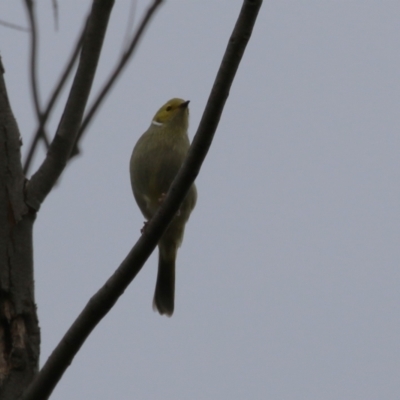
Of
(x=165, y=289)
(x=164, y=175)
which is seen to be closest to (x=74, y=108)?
(x=164, y=175)

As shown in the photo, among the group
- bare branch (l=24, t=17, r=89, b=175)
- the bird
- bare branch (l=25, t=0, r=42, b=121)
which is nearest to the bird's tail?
the bird

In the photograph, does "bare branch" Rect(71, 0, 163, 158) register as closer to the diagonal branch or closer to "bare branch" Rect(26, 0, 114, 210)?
"bare branch" Rect(26, 0, 114, 210)

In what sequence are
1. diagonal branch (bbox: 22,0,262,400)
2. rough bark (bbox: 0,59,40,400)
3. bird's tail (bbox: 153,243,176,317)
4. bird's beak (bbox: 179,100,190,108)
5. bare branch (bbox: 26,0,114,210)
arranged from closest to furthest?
diagonal branch (bbox: 22,0,262,400)
rough bark (bbox: 0,59,40,400)
bare branch (bbox: 26,0,114,210)
bird's tail (bbox: 153,243,176,317)
bird's beak (bbox: 179,100,190,108)

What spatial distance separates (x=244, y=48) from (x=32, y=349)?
4.62 ft

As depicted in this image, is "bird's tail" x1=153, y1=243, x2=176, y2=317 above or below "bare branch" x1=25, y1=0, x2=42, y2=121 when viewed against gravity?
below

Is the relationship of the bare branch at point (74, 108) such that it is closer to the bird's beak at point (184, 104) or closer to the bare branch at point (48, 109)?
the bare branch at point (48, 109)

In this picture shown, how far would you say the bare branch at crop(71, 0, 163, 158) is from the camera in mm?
2949

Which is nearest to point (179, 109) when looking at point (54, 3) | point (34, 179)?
point (54, 3)

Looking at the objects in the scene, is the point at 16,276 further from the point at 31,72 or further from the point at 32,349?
the point at 31,72

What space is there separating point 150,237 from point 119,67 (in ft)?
2.54

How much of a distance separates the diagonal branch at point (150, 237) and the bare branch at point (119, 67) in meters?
0.61

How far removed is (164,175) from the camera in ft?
16.8

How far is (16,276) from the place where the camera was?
279 centimetres

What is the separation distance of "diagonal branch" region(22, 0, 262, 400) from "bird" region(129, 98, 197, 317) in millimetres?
2214
